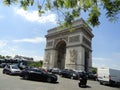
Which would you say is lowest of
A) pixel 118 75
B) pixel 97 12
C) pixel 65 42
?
pixel 118 75

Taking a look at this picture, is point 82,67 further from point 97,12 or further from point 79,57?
point 97,12

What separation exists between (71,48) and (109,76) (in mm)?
38077

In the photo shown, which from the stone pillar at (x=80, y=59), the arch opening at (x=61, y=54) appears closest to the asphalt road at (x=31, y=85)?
the stone pillar at (x=80, y=59)

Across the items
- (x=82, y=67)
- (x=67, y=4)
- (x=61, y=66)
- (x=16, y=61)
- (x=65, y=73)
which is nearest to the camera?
(x=67, y=4)

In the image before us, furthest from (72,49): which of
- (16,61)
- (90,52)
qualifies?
(16,61)

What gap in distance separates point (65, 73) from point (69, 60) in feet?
79.1

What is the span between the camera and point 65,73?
44.1m

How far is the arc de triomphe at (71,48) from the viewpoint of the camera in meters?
65.8

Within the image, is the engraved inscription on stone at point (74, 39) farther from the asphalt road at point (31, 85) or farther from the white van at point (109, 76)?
the asphalt road at point (31, 85)

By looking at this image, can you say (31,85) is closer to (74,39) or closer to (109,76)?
(109,76)

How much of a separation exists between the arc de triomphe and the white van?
108 ft

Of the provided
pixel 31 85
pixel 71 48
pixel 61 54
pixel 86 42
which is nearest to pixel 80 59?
pixel 71 48

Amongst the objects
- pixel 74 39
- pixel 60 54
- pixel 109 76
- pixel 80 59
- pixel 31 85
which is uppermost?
pixel 74 39

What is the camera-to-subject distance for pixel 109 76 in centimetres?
3048
